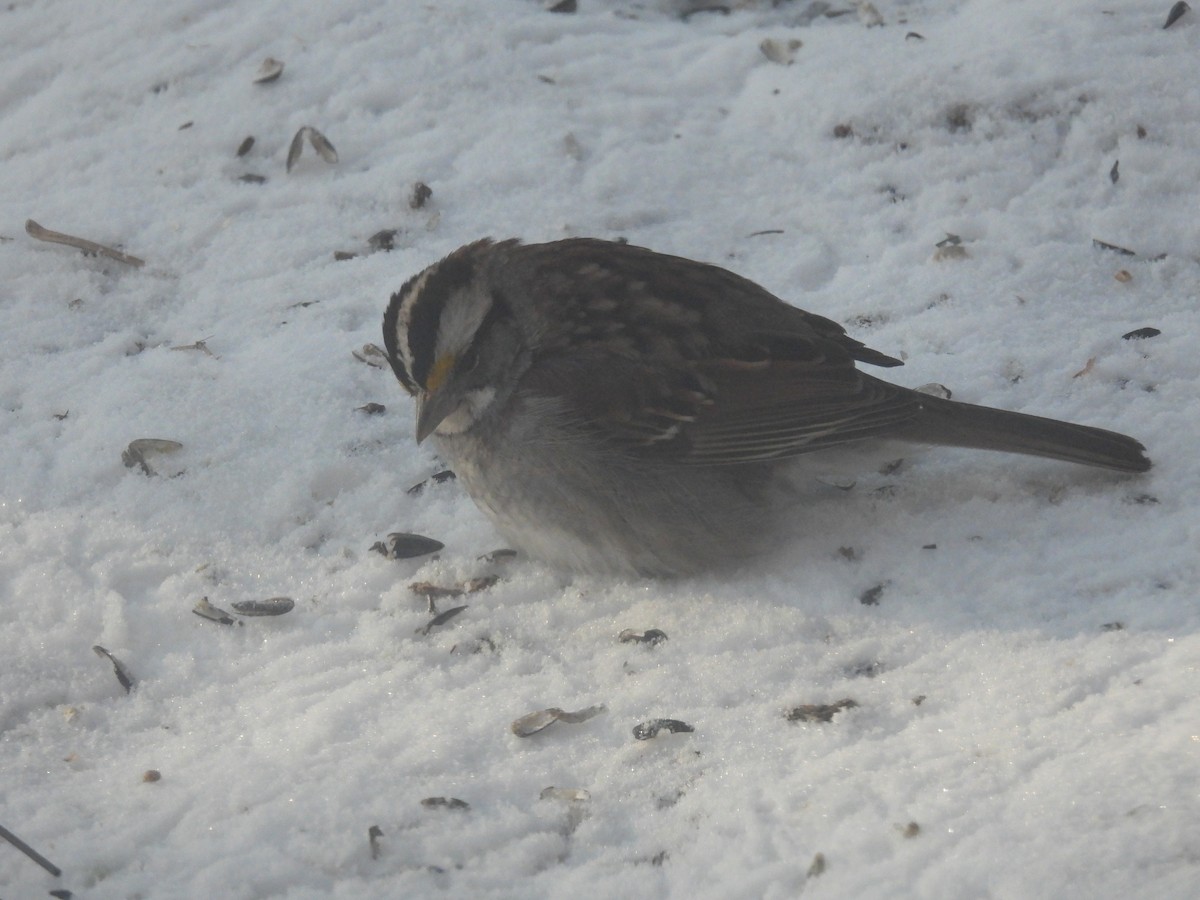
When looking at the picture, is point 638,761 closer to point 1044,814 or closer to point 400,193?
point 1044,814

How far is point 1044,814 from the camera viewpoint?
251 cm

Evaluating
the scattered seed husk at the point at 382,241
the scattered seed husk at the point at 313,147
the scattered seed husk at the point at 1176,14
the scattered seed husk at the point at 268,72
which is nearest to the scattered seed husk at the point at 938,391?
the scattered seed husk at the point at 382,241

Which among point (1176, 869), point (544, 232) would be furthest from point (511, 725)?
point (544, 232)

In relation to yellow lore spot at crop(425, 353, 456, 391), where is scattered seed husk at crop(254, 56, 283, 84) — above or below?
above

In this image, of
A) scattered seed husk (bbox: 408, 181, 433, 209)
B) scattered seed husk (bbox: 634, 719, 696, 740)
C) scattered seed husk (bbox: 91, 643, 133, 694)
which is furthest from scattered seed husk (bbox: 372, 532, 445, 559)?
scattered seed husk (bbox: 408, 181, 433, 209)

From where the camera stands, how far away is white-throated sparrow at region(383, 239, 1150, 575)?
11.6 feet

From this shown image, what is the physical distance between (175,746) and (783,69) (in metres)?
3.87

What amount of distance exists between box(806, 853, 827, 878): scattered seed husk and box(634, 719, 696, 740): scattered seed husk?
53 centimetres

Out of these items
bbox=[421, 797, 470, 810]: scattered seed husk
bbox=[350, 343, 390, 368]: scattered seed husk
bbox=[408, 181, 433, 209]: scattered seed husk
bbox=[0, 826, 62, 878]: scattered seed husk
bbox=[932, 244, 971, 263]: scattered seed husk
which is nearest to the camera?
bbox=[0, 826, 62, 878]: scattered seed husk

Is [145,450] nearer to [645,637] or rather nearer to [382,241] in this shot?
[382,241]

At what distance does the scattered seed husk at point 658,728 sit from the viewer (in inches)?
118

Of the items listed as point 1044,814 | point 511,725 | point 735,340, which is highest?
point 735,340

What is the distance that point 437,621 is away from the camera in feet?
11.5

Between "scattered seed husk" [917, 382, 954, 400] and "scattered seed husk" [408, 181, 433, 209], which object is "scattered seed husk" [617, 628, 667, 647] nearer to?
"scattered seed husk" [917, 382, 954, 400]
